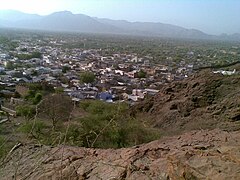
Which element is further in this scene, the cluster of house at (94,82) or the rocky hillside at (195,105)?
the cluster of house at (94,82)

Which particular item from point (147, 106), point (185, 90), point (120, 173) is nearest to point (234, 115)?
point (185, 90)

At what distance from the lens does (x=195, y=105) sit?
14023 millimetres

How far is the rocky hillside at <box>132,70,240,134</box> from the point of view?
11.9 m

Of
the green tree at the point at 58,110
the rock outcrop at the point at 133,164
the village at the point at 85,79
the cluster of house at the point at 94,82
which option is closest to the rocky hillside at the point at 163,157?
the rock outcrop at the point at 133,164

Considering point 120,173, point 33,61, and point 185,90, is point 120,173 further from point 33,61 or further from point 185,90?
point 33,61

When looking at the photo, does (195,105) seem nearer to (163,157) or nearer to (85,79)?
(163,157)

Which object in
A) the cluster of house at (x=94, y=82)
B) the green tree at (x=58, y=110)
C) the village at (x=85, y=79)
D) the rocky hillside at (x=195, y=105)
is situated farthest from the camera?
the cluster of house at (x=94, y=82)

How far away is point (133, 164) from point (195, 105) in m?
9.83

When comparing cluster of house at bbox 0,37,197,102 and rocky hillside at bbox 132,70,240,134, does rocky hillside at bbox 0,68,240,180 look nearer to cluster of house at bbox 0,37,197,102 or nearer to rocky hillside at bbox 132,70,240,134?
rocky hillside at bbox 132,70,240,134

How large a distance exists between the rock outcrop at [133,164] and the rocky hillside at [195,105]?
576 centimetres

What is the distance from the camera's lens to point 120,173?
3.92m

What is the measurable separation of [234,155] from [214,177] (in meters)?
0.52

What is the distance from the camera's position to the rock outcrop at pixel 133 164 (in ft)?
11.4

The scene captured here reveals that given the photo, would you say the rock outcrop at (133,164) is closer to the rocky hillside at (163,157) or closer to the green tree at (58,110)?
the rocky hillside at (163,157)
